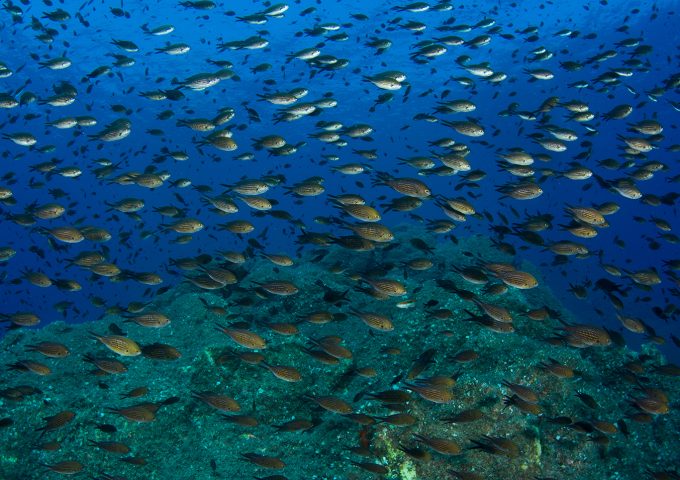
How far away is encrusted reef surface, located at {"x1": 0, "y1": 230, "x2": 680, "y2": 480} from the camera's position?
6.38 meters

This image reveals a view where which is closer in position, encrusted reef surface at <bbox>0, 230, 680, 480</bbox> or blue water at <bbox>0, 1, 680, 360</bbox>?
encrusted reef surface at <bbox>0, 230, 680, 480</bbox>

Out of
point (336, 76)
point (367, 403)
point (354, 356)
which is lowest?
point (336, 76)

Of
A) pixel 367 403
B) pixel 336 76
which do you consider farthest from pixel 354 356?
pixel 336 76

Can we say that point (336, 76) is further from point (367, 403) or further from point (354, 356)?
point (367, 403)

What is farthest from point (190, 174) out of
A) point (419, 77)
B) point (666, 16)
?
point (666, 16)

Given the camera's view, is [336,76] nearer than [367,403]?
No

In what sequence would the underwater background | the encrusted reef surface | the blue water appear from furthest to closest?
1. the blue water
2. the underwater background
3. the encrusted reef surface

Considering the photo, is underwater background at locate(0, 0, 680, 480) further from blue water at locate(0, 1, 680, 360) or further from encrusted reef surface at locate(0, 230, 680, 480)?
blue water at locate(0, 1, 680, 360)

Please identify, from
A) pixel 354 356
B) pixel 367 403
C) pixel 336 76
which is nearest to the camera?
pixel 367 403

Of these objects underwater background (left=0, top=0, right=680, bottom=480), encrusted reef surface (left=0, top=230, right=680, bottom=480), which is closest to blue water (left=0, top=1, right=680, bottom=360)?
underwater background (left=0, top=0, right=680, bottom=480)

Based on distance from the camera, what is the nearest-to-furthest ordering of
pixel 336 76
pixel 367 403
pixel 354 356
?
pixel 367 403, pixel 354 356, pixel 336 76

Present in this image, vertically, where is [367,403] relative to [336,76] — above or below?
above

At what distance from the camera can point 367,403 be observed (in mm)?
7012

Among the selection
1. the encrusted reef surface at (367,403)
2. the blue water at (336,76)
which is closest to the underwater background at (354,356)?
the encrusted reef surface at (367,403)
